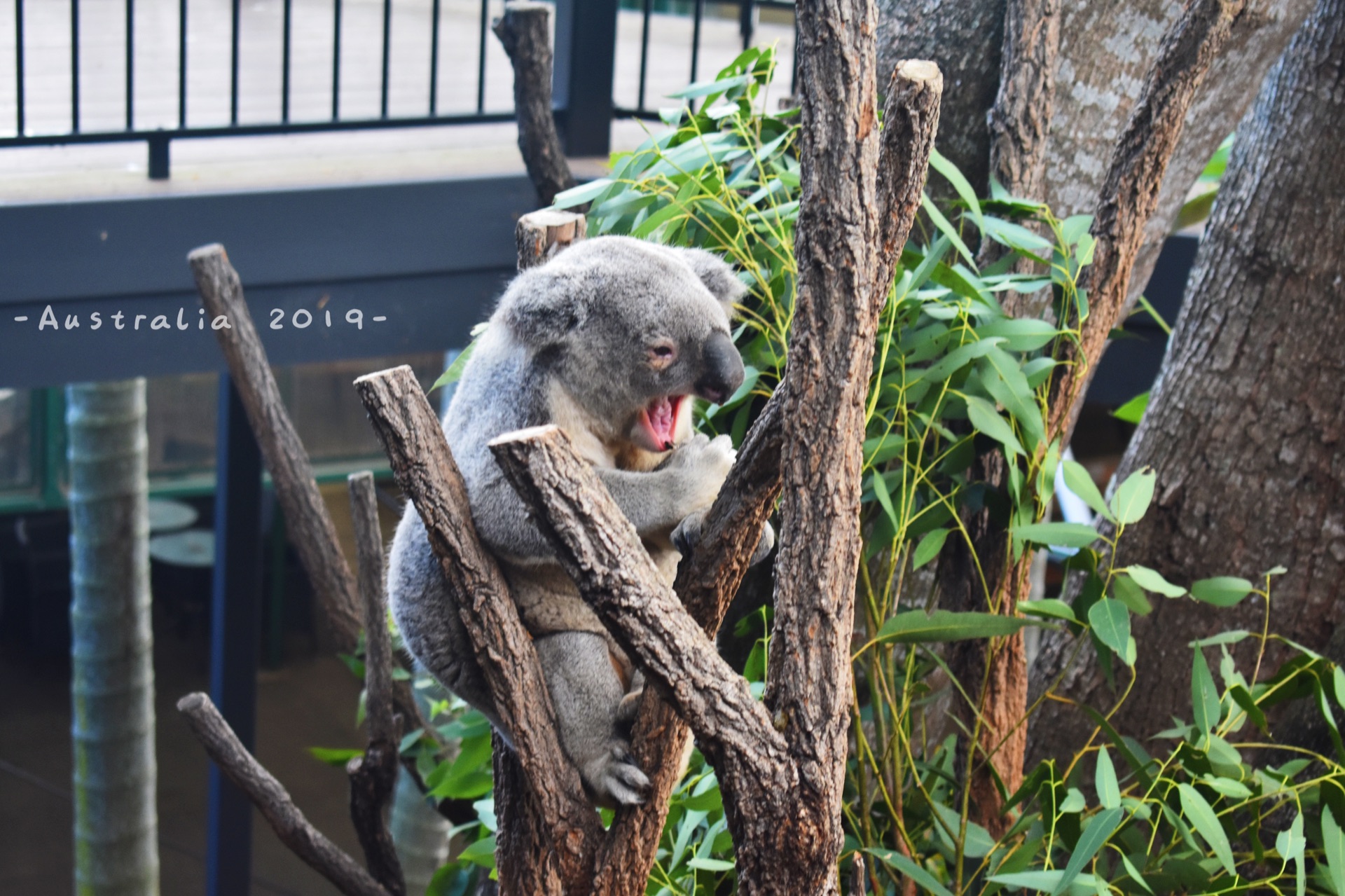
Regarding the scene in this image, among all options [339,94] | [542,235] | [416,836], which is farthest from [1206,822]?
[339,94]

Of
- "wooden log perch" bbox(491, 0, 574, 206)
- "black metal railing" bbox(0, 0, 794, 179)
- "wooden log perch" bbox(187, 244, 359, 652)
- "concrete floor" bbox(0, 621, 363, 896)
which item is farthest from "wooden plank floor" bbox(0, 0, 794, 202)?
"concrete floor" bbox(0, 621, 363, 896)

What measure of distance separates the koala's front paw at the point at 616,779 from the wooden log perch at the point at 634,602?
236 mm

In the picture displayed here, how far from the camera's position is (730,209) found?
1.55 m

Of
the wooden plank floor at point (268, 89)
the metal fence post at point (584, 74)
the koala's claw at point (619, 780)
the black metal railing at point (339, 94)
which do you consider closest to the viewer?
the koala's claw at point (619, 780)

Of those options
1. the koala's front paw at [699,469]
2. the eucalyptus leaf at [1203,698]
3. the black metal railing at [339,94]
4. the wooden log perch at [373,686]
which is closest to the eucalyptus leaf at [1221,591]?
the eucalyptus leaf at [1203,698]

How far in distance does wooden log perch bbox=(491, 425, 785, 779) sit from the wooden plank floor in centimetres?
192

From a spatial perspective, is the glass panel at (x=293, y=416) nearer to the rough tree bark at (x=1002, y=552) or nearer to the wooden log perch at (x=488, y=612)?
the rough tree bark at (x=1002, y=552)

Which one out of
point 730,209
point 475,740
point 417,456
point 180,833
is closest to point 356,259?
point 475,740

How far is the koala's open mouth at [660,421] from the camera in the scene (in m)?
1.43

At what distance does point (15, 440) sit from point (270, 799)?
379 centimetres

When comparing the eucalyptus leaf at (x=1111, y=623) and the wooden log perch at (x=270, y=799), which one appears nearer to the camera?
the eucalyptus leaf at (x=1111, y=623)

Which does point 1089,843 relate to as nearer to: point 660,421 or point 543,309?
point 660,421

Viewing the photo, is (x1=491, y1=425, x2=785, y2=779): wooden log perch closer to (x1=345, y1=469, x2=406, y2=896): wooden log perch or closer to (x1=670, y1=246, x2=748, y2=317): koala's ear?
(x1=670, y1=246, x2=748, y2=317): koala's ear

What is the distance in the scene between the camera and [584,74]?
139 inches
